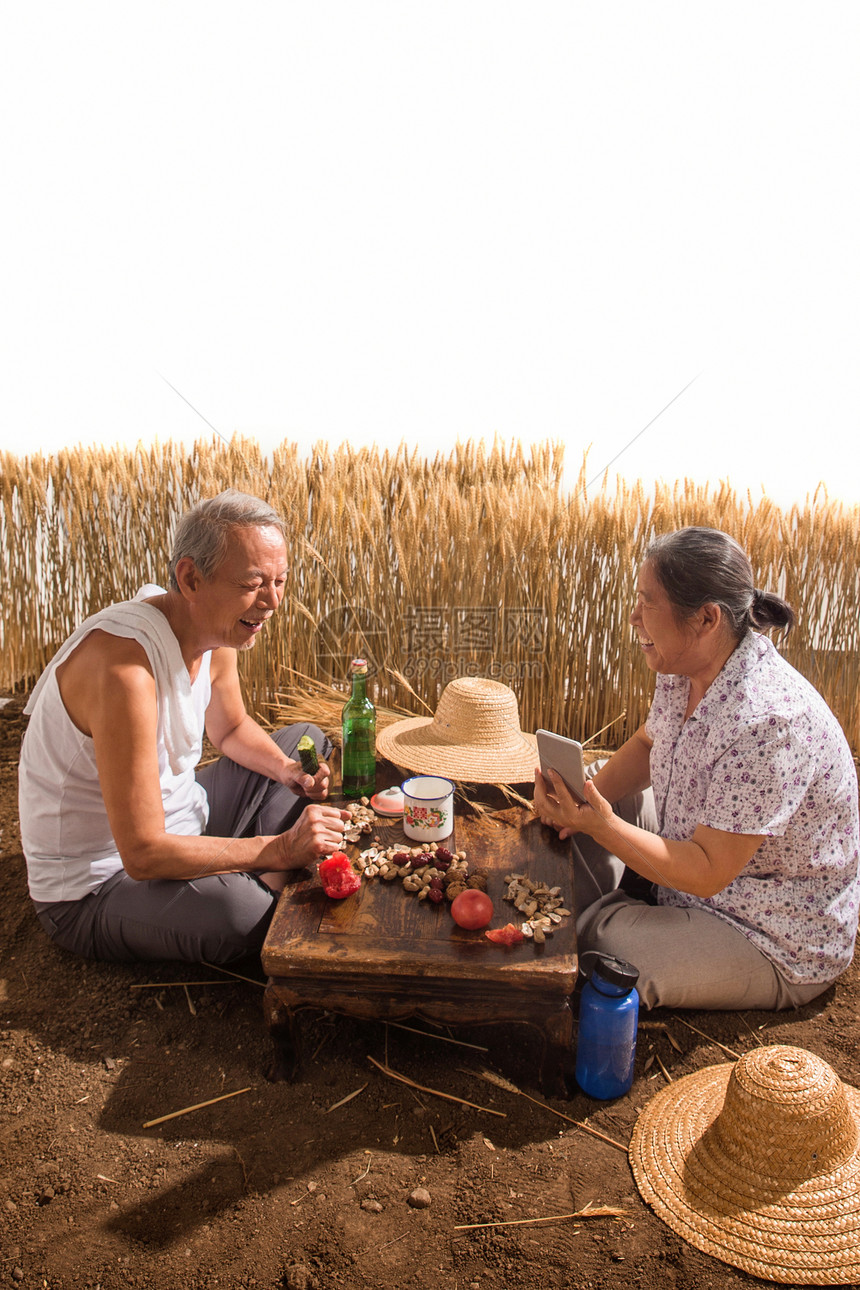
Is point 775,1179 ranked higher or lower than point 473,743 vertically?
lower

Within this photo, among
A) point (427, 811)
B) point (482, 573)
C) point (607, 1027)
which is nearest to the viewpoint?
point (607, 1027)

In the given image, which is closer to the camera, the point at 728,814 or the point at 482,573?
the point at 728,814

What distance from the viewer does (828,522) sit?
3.30m

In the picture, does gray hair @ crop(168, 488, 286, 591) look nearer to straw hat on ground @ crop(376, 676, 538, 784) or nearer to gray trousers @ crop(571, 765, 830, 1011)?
straw hat on ground @ crop(376, 676, 538, 784)

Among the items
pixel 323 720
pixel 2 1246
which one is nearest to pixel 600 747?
pixel 323 720

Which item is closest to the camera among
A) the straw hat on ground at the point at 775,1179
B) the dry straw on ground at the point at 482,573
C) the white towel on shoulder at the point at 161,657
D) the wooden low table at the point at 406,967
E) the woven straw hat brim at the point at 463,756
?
the straw hat on ground at the point at 775,1179

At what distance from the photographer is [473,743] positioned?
228 cm

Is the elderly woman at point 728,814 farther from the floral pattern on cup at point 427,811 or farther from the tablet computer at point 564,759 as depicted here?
the floral pattern on cup at point 427,811

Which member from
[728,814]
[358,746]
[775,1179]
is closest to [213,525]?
[358,746]

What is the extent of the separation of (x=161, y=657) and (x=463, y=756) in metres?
0.84

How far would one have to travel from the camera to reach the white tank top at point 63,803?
1872 millimetres

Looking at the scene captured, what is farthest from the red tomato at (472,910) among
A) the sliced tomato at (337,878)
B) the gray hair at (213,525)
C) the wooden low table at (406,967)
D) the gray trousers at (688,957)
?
the gray hair at (213,525)

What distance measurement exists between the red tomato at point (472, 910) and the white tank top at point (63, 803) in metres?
0.79

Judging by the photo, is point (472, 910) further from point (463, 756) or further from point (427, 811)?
point (463, 756)
